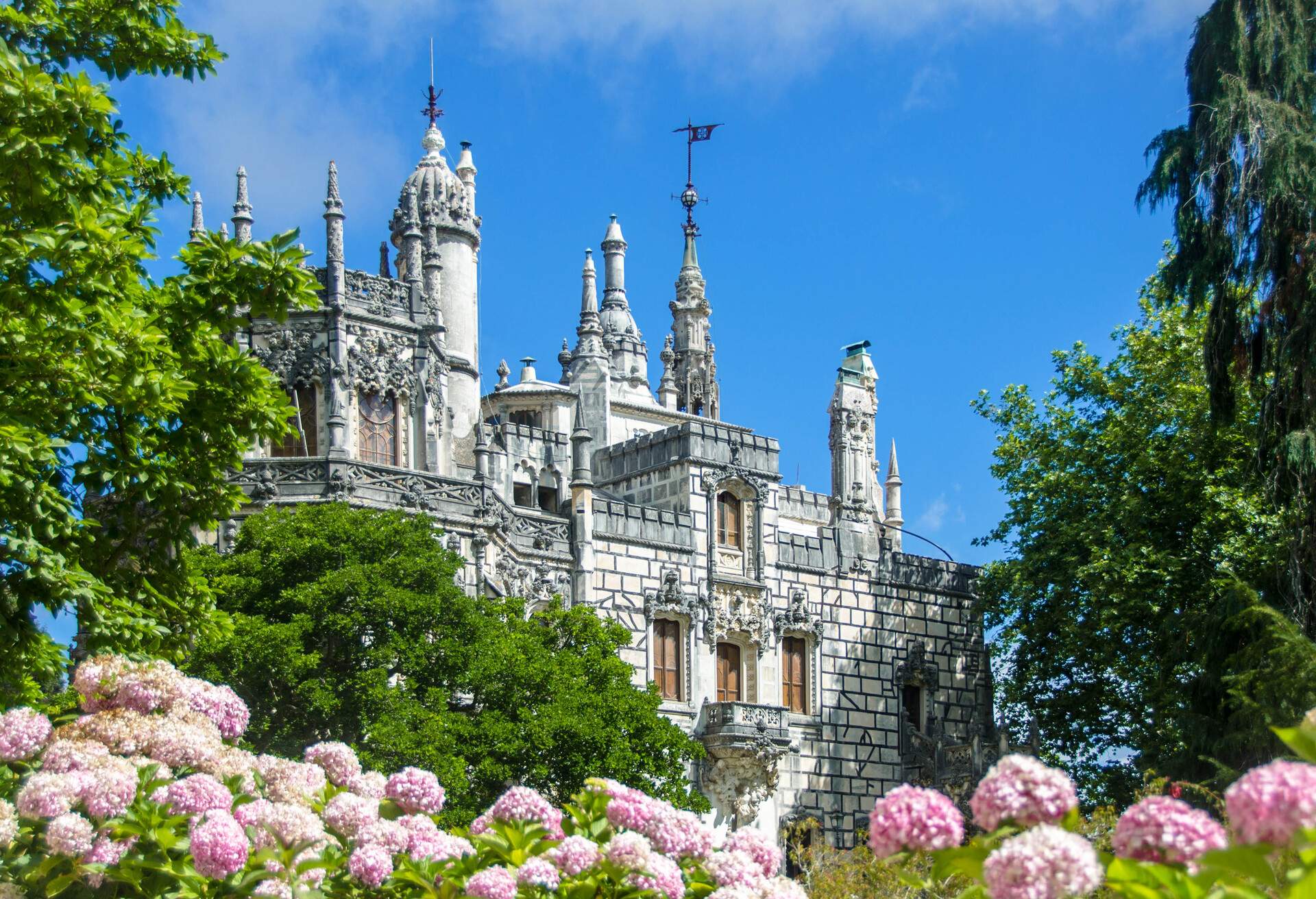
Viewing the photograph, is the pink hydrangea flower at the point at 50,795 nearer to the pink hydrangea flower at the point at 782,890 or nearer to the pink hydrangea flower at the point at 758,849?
the pink hydrangea flower at the point at 758,849

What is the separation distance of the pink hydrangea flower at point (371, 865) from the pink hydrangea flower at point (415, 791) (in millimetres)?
877

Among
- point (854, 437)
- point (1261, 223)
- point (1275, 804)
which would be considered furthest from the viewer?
point (854, 437)

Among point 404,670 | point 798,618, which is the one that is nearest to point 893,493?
point 798,618

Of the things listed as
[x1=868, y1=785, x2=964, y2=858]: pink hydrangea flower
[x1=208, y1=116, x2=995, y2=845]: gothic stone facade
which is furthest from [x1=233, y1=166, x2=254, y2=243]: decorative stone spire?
[x1=868, y1=785, x2=964, y2=858]: pink hydrangea flower

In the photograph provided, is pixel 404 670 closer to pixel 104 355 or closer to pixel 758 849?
pixel 104 355

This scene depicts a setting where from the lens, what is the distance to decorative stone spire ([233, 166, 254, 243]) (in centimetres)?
4447

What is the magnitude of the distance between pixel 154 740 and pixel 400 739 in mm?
19355

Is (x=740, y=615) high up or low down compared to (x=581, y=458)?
down

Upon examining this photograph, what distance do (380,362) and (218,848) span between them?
30812 millimetres

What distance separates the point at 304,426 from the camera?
40312mm

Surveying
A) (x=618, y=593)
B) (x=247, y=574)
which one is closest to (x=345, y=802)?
(x=247, y=574)

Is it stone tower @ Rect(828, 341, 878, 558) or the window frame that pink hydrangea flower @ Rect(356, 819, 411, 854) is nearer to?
the window frame

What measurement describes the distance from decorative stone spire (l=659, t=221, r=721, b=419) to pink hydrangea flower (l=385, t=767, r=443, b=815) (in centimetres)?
5915

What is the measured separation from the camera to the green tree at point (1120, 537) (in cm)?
4084
